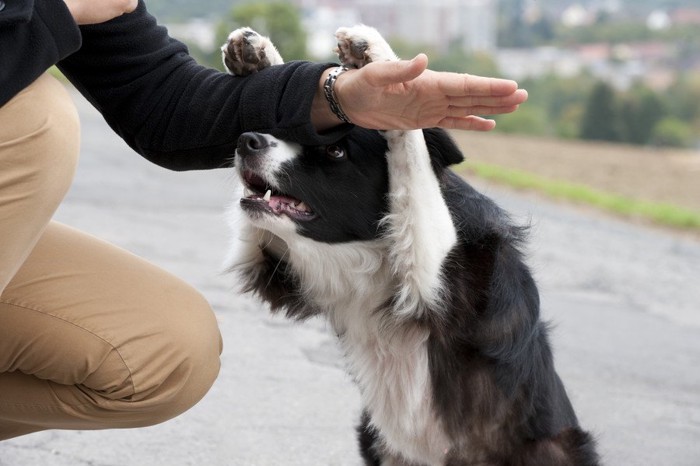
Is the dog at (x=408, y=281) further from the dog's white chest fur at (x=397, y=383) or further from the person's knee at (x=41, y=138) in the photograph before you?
the person's knee at (x=41, y=138)

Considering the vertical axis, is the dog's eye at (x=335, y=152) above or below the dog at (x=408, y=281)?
above

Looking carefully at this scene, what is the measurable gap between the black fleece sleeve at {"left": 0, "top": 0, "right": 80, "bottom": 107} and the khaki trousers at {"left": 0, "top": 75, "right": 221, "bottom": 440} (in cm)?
16

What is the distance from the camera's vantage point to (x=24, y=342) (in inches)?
95.5

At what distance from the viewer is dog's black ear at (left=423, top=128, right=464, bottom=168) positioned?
7.98 feet

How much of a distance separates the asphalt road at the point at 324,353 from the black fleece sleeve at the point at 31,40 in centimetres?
71

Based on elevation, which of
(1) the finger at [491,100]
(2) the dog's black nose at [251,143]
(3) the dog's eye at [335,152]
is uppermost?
(1) the finger at [491,100]

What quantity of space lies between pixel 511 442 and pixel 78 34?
153 centimetres

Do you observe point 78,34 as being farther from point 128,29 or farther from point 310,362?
point 310,362

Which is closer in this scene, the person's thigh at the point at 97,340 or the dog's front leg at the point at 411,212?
the dog's front leg at the point at 411,212

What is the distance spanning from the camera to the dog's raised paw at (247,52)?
2422 millimetres

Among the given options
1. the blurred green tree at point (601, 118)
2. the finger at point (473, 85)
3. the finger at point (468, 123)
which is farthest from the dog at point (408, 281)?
the blurred green tree at point (601, 118)

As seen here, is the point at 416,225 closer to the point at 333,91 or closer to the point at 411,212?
the point at 411,212

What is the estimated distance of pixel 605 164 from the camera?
1546 centimetres

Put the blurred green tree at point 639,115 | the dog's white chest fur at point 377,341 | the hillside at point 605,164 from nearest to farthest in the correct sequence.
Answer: the dog's white chest fur at point 377,341 < the hillside at point 605,164 < the blurred green tree at point 639,115
